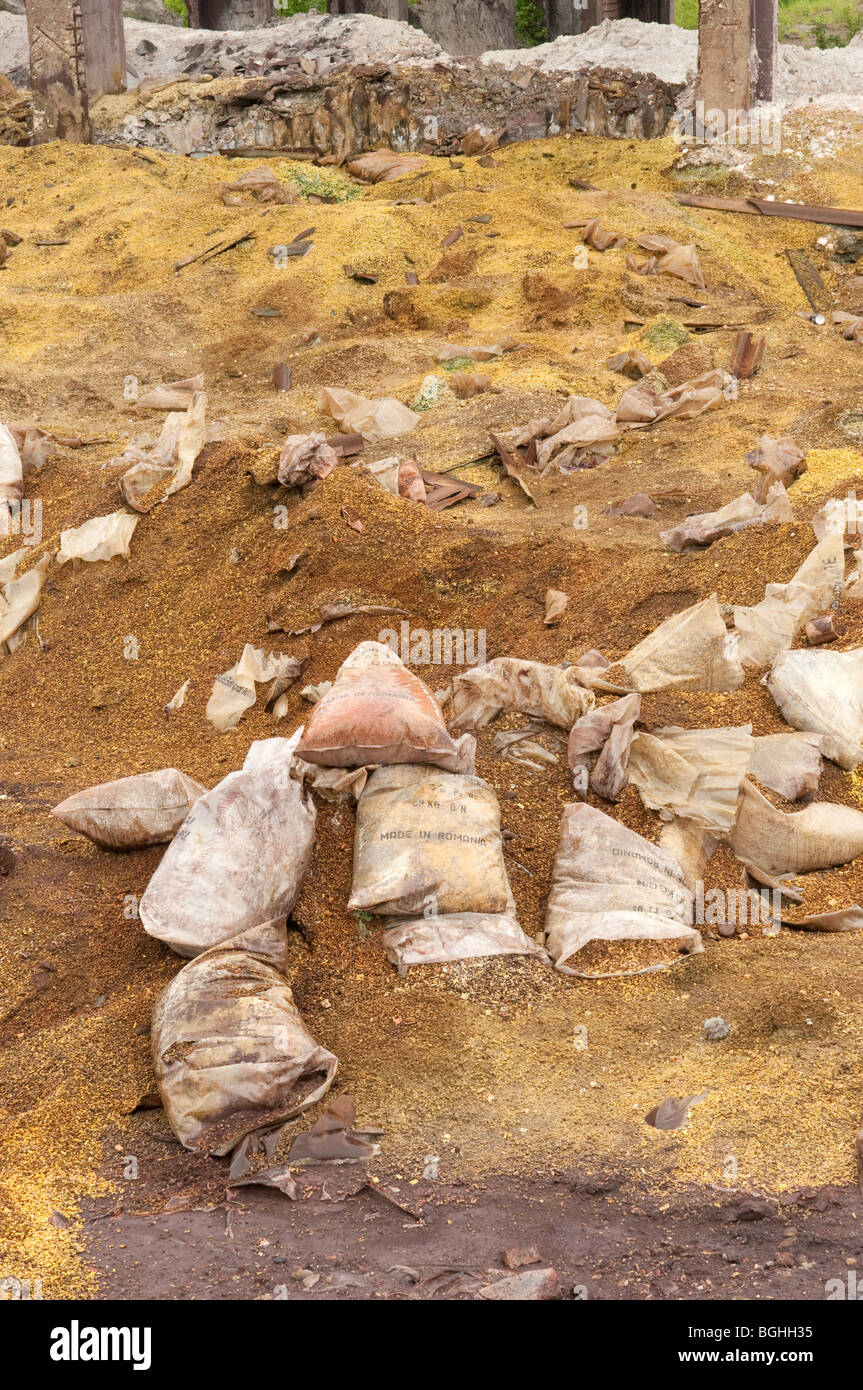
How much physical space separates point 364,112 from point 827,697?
8.28m

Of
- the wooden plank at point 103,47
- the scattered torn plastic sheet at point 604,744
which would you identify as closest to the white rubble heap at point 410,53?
the wooden plank at point 103,47

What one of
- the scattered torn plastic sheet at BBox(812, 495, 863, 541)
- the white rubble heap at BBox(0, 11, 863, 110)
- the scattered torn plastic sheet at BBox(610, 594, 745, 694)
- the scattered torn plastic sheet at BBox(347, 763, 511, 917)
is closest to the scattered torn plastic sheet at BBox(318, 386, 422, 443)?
the scattered torn plastic sheet at BBox(812, 495, 863, 541)

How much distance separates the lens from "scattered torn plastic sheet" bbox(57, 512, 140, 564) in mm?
4969

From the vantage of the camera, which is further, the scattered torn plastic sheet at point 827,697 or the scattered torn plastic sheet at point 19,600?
the scattered torn plastic sheet at point 19,600

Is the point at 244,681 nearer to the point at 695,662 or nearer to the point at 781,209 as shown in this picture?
the point at 695,662

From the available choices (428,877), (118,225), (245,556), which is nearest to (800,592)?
(428,877)

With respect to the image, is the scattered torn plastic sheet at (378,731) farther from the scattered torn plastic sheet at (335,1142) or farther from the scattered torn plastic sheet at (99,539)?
the scattered torn plastic sheet at (99,539)

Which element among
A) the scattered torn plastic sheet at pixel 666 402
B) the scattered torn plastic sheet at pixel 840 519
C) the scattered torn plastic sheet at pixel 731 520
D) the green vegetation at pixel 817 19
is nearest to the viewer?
the scattered torn plastic sheet at pixel 840 519

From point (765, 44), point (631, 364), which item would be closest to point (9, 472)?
point (631, 364)

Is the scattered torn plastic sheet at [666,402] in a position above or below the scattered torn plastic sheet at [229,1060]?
above

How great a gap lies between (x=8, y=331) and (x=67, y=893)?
568 cm

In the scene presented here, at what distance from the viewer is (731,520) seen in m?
4.59

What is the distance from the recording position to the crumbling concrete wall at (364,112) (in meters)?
10.0

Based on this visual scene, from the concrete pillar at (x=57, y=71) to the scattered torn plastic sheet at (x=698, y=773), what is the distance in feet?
29.3
